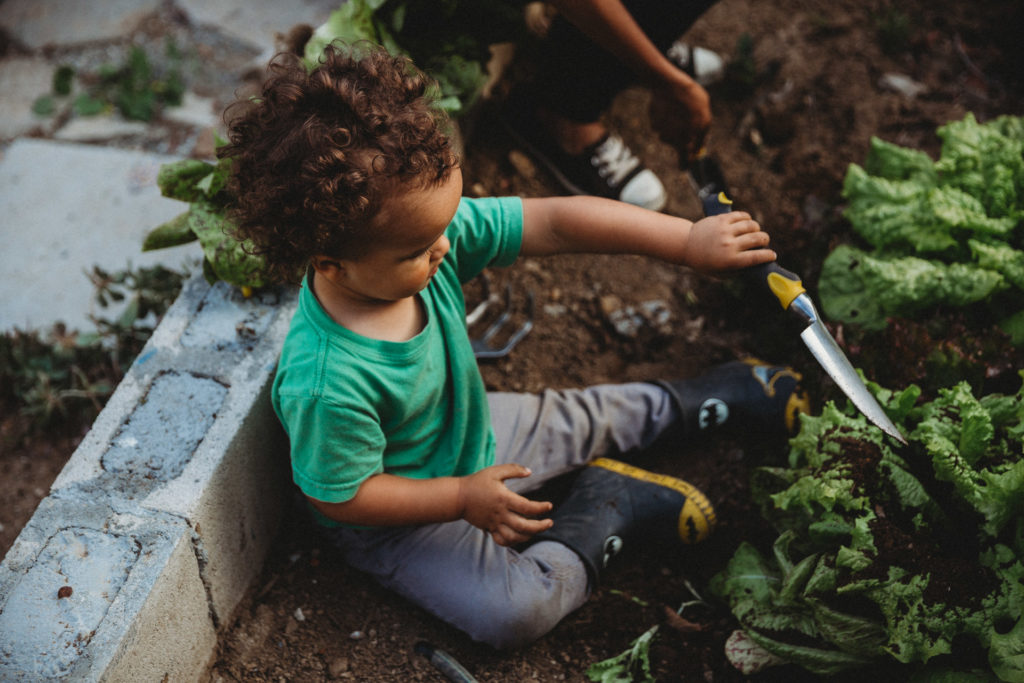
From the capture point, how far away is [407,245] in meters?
1.36

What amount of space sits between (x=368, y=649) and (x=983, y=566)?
1338 mm

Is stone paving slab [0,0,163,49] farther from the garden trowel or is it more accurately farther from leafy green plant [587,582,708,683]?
A: leafy green plant [587,582,708,683]

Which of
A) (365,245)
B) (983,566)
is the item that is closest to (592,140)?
(365,245)

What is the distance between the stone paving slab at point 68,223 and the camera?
272 cm

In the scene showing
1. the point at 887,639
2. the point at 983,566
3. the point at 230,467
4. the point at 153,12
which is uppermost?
the point at 983,566

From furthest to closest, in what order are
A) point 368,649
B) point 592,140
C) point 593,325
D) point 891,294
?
point 592,140 < point 593,325 < point 891,294 < point 368,649

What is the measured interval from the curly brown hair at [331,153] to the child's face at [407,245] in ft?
0.07

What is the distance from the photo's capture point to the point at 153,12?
3.75 metres

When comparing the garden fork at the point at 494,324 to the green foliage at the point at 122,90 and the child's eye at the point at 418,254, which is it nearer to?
the child's eye at the point at 418,254

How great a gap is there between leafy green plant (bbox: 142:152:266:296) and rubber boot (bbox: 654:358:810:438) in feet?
3.81

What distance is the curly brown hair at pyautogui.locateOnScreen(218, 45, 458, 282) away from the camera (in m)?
1.27

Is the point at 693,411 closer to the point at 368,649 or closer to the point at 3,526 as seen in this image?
the point at 368,649

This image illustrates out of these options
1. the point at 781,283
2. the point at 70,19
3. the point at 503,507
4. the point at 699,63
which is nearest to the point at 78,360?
the point at 503,507

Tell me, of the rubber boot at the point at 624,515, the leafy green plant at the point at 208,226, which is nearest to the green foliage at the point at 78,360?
the leafy green plant at the point at 208,226
